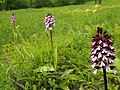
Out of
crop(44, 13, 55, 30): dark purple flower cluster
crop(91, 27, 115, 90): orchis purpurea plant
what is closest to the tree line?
crop(44, 13, 55, 30): dark purple flower cluster

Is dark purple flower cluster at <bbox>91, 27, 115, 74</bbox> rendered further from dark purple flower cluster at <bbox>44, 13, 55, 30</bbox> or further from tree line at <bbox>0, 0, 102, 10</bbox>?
tree line at <bbox>0, 0, 102, 10</bbox>

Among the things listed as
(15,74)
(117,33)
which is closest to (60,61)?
(15,74)

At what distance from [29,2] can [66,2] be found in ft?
14.6

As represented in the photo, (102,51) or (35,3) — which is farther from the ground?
(102,51)

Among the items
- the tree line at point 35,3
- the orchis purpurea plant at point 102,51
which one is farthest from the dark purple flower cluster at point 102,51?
the tree line at point 35,3

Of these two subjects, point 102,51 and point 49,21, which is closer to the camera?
point 102,51

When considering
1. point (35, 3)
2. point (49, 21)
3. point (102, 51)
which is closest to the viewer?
point (102, 51)

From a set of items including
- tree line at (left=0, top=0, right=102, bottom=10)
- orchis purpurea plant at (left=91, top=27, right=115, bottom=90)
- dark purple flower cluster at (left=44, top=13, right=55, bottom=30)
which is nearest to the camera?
orchis purpurea plant at (left=91, top=27, right=115, bottom=90)

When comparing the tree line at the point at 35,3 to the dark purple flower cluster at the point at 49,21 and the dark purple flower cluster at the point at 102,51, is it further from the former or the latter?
the dark purple flower cluster at the point at 102,51

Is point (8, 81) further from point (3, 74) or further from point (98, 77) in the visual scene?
point (98, 77)

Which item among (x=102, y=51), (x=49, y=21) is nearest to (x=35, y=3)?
(x=49, y=21)

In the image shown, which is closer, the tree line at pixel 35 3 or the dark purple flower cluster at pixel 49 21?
the dark purple flower cluster at pixel 49 21

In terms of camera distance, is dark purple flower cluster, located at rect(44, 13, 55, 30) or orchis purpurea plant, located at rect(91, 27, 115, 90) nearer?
orchis purpurea plant, located at rect(91, 27, 115, 90)

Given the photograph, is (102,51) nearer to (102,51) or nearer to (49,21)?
(102,51)
